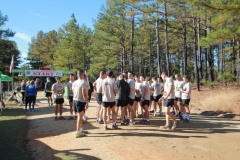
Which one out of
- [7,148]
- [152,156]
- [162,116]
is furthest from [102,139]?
[162,116]

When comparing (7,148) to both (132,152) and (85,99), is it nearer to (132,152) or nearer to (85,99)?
(85,99)

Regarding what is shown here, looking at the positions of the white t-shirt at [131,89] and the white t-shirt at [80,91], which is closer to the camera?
the white t-shirt at [80,91]

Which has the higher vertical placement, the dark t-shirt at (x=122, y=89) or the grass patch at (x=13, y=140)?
the dark t-shirt at (x=122, y=89)

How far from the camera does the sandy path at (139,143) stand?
7.32 meters

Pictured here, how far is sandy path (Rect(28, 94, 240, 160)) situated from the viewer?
24.0 feet

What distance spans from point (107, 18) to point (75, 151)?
1316 inches

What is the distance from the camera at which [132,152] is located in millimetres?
7422

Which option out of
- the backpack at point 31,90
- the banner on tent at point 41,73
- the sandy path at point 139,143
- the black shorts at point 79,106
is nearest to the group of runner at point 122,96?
the black shorts at point 79,106

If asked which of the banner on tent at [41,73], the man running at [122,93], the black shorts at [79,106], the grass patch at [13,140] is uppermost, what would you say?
the banner on tent at [41,73]

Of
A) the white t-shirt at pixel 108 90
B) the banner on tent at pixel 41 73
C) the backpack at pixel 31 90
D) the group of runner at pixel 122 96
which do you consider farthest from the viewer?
the banner on tent at pixel 41 73

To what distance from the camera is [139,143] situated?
8250 mm

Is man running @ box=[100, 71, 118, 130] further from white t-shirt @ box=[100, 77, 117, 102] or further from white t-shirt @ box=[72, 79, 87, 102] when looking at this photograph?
white t-shirt @ box=[72, 79, 87, 102]

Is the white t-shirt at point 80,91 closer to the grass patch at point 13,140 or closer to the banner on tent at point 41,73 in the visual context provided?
the grass patch at point 13,140

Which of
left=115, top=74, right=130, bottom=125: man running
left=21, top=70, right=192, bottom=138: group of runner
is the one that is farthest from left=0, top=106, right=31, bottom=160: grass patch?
left=115, top=74, right=130, bottom=125: man running
